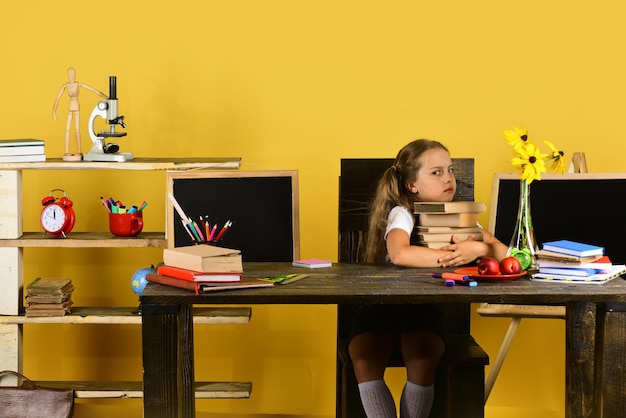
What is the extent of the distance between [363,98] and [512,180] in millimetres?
764

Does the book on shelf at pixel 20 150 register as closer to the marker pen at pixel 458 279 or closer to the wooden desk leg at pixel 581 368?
the marker pen at pixel 458 279

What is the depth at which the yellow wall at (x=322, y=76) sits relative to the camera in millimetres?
4047

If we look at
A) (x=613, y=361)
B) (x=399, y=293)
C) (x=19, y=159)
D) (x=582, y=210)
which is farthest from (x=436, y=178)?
(x=19, y=159)

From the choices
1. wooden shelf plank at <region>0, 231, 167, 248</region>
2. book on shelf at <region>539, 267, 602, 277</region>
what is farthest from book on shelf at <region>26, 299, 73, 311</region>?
book on shelf at <region>539, 267, 602, 277</region>

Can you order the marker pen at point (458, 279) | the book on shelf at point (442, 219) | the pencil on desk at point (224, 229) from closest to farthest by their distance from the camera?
the marker pen at point (458, 279), the book on shelf at point (442, 219), the pencil on desk at point (224, 229)

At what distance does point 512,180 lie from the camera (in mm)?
3631

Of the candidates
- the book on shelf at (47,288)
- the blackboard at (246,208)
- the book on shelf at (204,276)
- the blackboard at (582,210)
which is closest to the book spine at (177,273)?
the book on shelf at (204,276)

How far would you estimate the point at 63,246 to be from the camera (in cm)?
363

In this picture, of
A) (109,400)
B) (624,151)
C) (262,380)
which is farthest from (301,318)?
(624,151)

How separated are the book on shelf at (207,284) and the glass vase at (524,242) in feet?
2.38

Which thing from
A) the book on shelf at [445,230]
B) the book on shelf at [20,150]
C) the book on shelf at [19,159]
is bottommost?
the book on shelf at [445,230]

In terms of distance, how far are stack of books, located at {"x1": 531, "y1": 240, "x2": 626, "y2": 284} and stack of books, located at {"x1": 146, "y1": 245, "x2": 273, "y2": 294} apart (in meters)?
0.75

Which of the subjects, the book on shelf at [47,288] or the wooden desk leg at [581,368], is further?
the book on shelf at [47,288]

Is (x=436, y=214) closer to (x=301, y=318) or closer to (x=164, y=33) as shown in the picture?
(x=301, y=318)
